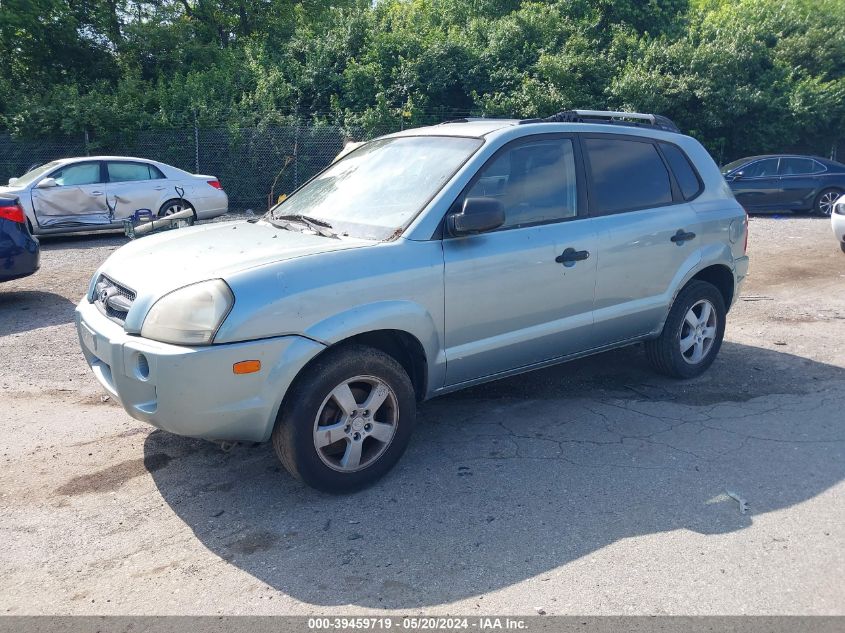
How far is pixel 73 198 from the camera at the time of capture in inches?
521

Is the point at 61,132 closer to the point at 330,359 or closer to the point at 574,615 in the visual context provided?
the point at 330,359

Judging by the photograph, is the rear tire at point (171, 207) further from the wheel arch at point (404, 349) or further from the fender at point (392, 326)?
the fender at point (392, 326)

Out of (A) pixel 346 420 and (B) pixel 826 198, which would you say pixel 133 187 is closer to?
(A) pixel 346 420

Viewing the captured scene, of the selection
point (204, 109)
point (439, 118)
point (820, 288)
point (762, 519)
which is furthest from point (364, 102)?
point (762, 519)

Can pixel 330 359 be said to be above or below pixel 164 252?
below

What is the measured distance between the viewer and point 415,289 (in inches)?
165

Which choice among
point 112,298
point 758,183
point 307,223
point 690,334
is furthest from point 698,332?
point 758,183

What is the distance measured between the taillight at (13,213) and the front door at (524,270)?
19.6 ft

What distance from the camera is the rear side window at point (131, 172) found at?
44.8ft

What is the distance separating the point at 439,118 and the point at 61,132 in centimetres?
915

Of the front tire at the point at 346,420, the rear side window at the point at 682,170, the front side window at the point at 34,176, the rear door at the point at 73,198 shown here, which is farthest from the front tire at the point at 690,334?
the front side window at the point at 34,176

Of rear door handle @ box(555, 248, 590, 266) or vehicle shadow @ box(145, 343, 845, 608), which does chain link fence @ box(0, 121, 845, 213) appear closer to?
vehicle shadow @ box(145, 343, 845, 608)

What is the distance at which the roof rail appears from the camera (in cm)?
536

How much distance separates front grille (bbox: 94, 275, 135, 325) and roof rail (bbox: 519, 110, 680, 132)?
2664 mm
